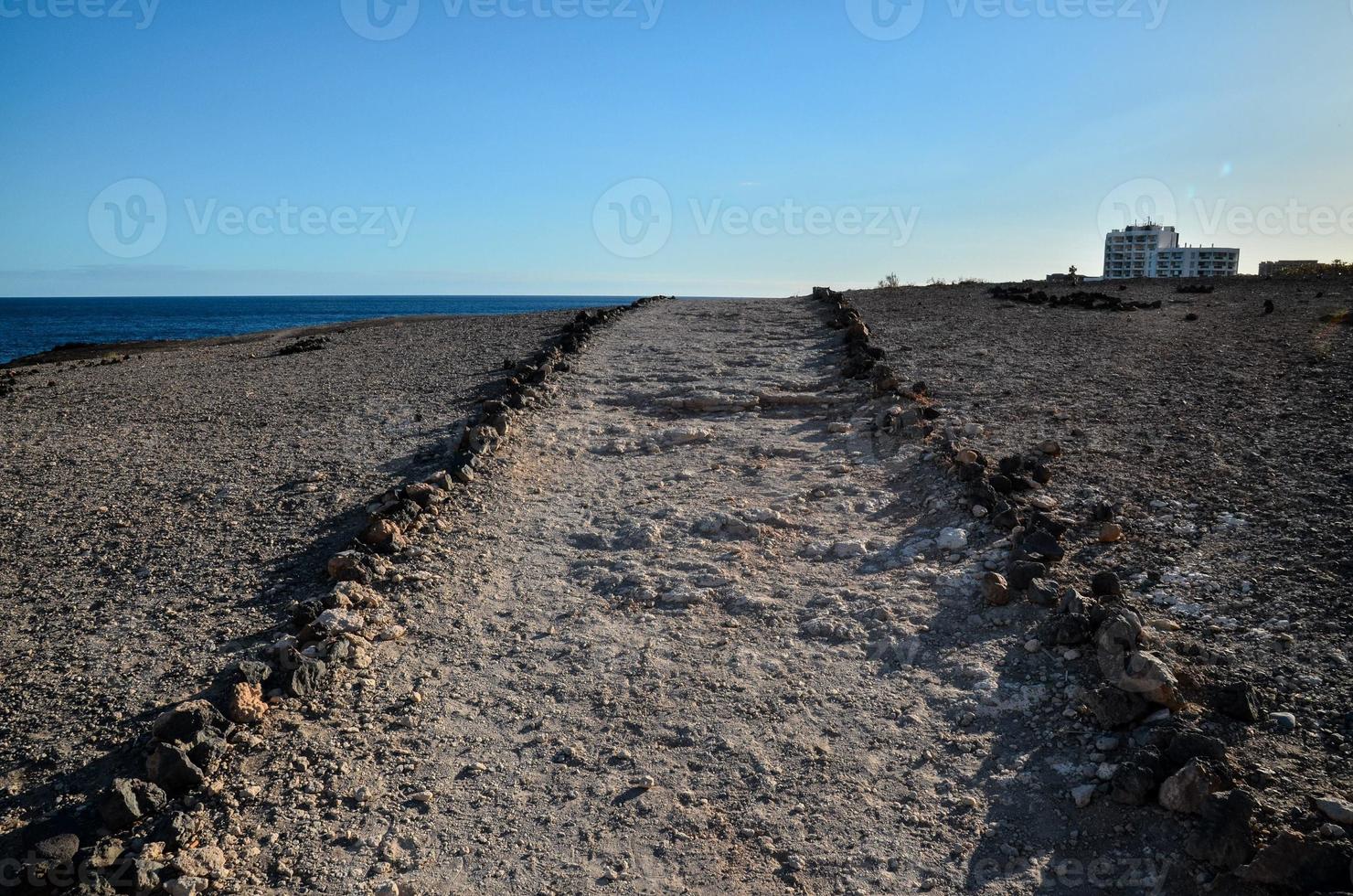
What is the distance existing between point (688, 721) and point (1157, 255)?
3342 inches

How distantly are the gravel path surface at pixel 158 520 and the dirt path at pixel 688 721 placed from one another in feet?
2.71

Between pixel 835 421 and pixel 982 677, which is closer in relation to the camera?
pixel 982 677

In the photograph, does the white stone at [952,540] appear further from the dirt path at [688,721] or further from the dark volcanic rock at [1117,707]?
the dark volcanic rock at [1117,707]

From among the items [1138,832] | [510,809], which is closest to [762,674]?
[510,809]

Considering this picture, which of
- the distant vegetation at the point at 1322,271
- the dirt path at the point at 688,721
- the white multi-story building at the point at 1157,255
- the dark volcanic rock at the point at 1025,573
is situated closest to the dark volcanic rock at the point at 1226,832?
the dirt path at the point at 688,721

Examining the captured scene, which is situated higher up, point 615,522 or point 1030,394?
point 1030,394

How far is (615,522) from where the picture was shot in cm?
621

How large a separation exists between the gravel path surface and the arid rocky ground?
0.11 ft

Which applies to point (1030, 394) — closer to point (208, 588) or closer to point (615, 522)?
point (615, 522)

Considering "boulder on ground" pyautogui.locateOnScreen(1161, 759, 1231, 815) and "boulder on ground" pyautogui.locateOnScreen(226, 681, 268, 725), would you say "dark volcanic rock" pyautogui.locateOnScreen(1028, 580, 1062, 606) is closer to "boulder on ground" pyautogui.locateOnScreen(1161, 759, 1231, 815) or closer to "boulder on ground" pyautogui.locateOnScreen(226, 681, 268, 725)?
"boulder on ground" pyautogui.locateOnScreen(1161, 759, 1231, 815)

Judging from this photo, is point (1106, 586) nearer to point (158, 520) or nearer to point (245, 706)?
point (245, 706)

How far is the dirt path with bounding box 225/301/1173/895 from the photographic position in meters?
3.00

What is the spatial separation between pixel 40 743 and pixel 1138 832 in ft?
13.9

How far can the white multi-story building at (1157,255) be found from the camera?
72750 millimetres
